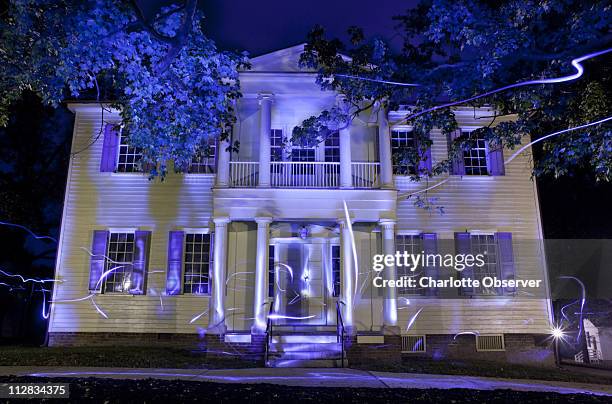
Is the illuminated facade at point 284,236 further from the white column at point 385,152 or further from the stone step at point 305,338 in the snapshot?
the stone step at point 305,338

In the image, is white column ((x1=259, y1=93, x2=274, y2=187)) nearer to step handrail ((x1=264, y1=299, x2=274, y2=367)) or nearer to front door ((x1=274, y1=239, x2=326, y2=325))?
front door ((x1=274, y1=239, x2=326, y2=325))

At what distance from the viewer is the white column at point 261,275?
11.4 m

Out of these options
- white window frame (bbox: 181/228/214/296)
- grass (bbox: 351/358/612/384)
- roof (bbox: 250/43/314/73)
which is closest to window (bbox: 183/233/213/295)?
white window frame (bbox: 181/228/214/296)

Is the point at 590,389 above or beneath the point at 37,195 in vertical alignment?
beneath

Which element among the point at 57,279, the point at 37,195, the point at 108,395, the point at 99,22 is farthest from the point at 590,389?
the point at 37,195

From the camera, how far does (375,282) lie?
41.8ft

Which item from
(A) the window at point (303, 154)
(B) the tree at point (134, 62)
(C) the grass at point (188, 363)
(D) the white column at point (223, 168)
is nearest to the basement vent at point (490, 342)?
(C) the grass at point (188, 363)

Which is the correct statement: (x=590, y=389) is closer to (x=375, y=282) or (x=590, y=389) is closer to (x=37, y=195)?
(x=375, y=282)

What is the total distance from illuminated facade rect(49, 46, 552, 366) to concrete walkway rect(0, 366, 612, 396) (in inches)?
118

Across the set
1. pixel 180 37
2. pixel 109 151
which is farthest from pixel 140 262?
pixel 180 37

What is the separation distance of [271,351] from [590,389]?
6.04 m

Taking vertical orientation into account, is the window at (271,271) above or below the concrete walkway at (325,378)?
above

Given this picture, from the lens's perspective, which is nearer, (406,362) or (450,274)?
(406,362)

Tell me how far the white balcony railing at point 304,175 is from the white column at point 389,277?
1837mm
